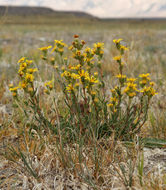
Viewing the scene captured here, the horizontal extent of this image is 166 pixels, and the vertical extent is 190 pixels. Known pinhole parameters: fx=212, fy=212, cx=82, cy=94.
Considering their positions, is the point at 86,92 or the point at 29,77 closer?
the point at 29,77

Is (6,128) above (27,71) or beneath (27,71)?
beneath

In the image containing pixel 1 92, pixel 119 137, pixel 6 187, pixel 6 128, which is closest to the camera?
pixel 6 187

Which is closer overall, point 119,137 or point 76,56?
point 76,56

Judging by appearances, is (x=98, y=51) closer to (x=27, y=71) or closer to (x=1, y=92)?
(x=27, y=71)

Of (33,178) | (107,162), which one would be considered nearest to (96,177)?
(107,162)

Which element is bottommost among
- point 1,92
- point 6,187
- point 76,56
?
point 6,187

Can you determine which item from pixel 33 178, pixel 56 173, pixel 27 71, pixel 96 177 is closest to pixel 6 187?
pixel 33 178

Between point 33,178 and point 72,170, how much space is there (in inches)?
9.8

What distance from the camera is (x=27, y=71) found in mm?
1404

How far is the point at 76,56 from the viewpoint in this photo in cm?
141

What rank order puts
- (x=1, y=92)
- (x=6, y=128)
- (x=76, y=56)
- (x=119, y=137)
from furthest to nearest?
(x=1, y=92)
(x=6, y=128)
(x=119, y=137)
(x=76, y=56)

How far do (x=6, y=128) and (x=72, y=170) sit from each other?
2.66 feet

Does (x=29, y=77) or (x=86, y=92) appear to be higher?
(x=29, y=77)

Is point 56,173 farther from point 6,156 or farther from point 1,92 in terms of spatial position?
point 1,92
